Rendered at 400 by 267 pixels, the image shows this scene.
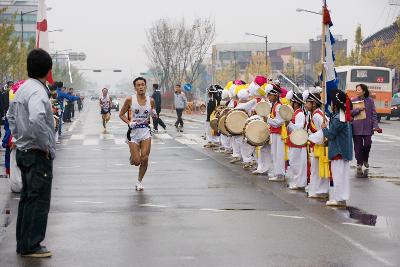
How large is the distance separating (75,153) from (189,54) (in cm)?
6355

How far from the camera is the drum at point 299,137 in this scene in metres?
13.9

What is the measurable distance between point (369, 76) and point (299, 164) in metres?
36.2

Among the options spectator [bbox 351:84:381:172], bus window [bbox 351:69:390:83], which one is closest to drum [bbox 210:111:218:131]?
spectator [bbox 351:84:381:172]

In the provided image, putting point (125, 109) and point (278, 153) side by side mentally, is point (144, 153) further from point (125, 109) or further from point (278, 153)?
point (278, 153)

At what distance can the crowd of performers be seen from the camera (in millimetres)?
12367

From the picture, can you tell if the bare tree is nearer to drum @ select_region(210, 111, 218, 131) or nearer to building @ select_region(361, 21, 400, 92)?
building @ select_region(361, 21, 400, 92)

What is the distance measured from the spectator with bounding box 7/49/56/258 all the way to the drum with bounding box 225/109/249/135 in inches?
377

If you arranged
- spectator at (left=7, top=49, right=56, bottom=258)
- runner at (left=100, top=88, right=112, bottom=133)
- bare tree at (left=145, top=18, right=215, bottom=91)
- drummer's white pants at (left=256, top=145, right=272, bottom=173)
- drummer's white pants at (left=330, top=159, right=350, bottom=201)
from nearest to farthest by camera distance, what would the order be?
spectator at (left=7, top=49, right=56, bottom=258) < drummer's white pants at (left=330, top=159, right=350, bottom=201) < drummer's white pants at (left=256, top=145, right=272, bottom=173) < runner at (left=100, top=88, right=112, bottom=133) < bare tree at (left=145, top=18, right=215, bottom=91)

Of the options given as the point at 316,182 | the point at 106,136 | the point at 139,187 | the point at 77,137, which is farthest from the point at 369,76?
the point at 316,182

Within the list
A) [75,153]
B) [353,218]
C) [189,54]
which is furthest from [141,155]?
[189,54]

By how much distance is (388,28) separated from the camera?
9831cm

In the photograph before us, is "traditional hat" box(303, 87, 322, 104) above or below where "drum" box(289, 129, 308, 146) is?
Answer: above

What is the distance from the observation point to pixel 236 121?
58.8ft

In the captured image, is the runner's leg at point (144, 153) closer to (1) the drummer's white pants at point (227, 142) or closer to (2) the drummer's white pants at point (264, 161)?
(2) the drummer's white pants at point (264, 161)
